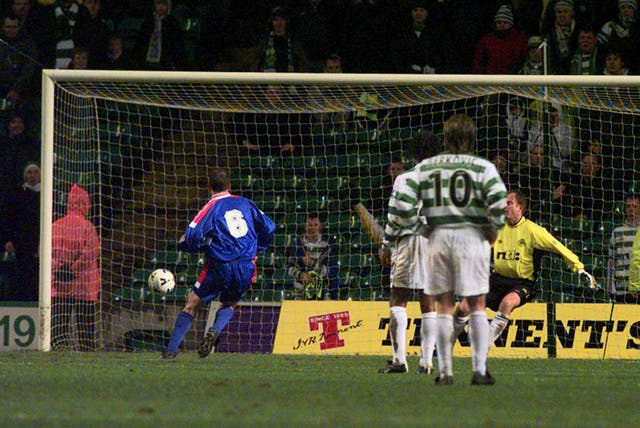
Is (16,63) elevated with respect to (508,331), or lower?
elevated

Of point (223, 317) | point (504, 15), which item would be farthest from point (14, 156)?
point (504, 15)

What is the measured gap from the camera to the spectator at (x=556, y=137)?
15.4 metres

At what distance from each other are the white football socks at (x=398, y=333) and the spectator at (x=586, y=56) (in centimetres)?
670

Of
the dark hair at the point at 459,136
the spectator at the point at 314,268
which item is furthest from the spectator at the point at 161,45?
the dark hair at the point at 459,136

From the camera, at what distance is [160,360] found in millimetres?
12172

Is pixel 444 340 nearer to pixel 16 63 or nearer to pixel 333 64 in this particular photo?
pixel 333 64

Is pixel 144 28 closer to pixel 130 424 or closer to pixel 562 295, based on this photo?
pixel 562 295

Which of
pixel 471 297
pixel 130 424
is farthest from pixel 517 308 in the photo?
pixel 130 424

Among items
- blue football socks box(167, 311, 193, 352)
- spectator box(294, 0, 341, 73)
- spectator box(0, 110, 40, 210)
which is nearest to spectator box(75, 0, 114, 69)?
spectator box(0, 110, 40, 210)

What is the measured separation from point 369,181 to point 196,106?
236 centimetres

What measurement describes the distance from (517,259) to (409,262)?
9.97 ft

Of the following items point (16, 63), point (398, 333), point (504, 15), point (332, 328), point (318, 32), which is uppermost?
point (504, 15)

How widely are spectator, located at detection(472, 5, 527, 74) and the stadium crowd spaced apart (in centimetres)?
1

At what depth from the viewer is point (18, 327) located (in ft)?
46.9
